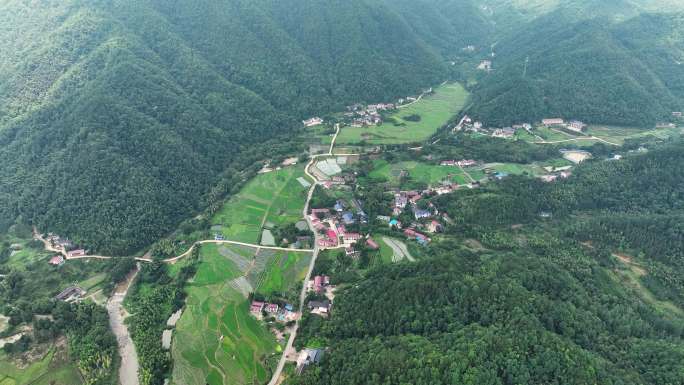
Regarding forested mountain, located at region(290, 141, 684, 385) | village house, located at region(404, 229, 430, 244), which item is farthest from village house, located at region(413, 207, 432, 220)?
village house, located at region(404, 229, 430, 244)

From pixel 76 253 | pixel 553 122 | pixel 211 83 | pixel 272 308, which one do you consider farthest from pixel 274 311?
pixel 553 122

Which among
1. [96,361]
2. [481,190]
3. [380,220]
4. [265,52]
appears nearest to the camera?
[96,361]

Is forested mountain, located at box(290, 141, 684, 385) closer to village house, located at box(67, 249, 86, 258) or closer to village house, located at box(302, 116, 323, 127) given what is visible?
village house, located at box(67, 249, 86, 258)

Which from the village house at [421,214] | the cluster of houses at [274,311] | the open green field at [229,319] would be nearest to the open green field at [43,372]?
the open green field at [229,319]

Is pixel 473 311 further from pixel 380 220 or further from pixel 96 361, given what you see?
pixel 96 361

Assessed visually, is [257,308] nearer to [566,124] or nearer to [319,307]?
[319,307]

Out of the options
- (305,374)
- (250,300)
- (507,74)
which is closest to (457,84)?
(507,74)
